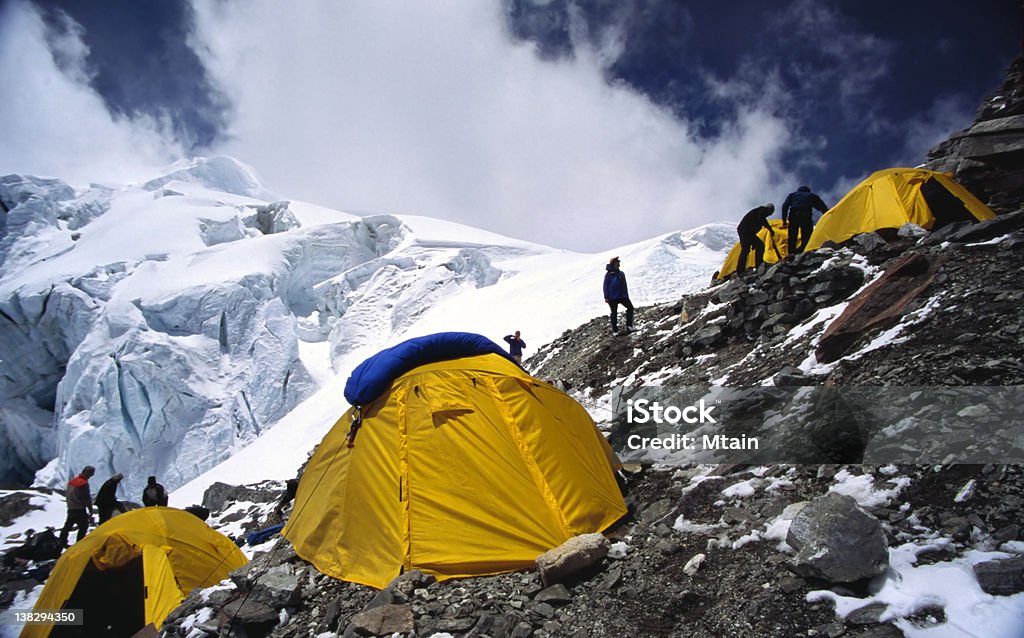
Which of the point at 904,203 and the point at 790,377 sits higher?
the point at 904,203

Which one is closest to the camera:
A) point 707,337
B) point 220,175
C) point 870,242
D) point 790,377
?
point 790,377

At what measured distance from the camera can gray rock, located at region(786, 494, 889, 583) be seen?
2469mm

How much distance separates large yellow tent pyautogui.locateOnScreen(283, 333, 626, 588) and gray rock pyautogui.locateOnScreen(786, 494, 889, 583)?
1.64 meters

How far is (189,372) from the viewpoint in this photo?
24.2 metres

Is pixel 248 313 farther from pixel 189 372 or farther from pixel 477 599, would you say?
pixel 477 599

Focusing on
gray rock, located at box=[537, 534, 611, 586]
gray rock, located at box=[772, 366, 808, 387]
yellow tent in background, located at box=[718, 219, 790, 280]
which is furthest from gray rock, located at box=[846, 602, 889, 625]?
yellow tent in background, located at box=[718, 219, 790, 280]

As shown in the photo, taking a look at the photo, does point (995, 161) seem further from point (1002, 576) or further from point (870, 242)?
point (1002, 576)

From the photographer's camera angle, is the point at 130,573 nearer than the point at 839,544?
No

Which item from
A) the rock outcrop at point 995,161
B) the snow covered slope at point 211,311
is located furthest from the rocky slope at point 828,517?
the snow covered slope at point 211,311

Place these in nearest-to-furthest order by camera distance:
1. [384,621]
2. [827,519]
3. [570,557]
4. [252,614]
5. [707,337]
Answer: [827,519]
[384,621]
[570,557]
[252,614]
[707,337]

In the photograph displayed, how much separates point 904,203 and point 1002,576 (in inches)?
311

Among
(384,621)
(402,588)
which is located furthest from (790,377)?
(384,621)

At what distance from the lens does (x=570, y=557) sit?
3326 millimetres

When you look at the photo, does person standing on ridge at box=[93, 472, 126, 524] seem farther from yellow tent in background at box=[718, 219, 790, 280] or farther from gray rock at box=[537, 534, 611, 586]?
yellow tent in background at box=[718, 219, 790, 280]
